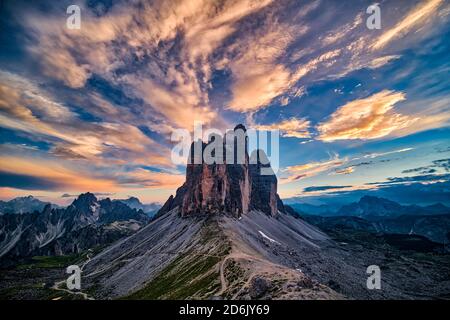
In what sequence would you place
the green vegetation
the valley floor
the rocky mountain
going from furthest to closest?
the green vegetation, the valley floor, the rocky mountain

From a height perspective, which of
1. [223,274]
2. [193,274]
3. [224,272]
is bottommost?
[193,274]

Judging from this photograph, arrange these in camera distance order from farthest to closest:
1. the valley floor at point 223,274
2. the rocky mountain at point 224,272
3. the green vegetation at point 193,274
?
the green vegetation at point 193,274 < the valley floor at point 223,274 < the rocky mountain at point 224,272

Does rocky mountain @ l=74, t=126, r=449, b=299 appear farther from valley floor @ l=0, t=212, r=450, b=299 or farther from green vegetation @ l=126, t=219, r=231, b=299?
valley floor @ l=0, t=212, r=450, b=299

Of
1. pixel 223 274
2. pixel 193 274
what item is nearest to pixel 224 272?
pixel 223 274

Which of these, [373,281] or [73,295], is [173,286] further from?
[373,281]

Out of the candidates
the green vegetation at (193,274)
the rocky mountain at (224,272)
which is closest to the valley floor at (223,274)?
the green vegetation at (193,274)

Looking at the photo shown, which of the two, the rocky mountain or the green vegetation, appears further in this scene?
the green vegetation

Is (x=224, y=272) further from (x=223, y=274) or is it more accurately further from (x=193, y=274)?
(x=193, y=274)

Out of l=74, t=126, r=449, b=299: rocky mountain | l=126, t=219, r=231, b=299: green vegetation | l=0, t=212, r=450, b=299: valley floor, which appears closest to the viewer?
l=74, t=126, r=449, b=299: rocky mountain

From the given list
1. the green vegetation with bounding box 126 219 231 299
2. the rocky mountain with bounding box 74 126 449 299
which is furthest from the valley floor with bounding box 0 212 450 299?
the rocky mountain with bounding box 74 126 449 299

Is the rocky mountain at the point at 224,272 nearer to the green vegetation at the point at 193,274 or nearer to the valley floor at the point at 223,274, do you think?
the green vegetation at the point at 193,274
